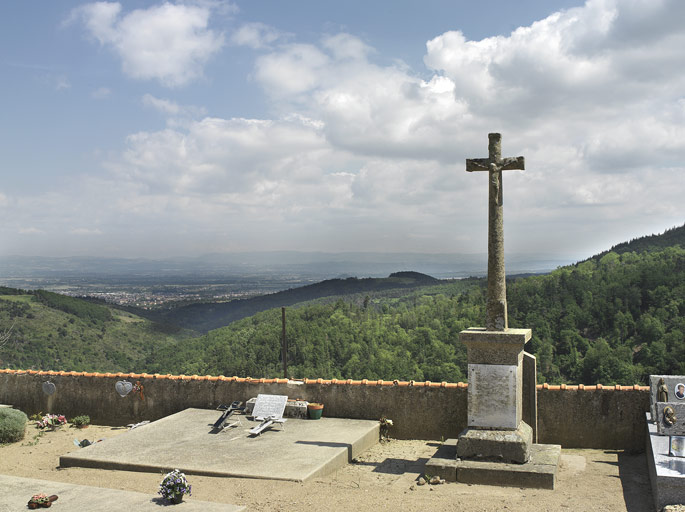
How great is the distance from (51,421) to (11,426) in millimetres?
883

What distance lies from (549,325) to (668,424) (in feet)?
122

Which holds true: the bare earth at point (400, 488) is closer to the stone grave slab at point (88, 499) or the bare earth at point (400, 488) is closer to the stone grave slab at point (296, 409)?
the stone grave slab at point (88, 499)

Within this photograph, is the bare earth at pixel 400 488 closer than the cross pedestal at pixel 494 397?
Yes

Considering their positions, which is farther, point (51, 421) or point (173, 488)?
point (51, 421)

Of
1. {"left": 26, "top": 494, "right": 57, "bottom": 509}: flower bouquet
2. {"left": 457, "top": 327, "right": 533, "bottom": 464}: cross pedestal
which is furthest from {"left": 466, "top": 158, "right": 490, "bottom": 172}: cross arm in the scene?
{"left": 26, "top": 494, "right": 57, "bottom": 509}: flower bouquet

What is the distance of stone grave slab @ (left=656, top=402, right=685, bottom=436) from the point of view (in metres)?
7.84

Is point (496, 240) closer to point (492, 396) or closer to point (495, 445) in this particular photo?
point (492, 396)

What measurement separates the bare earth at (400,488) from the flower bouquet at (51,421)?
1.95 metres

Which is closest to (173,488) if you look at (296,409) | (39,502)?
(39,502)

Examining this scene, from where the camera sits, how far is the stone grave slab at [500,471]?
764 cm

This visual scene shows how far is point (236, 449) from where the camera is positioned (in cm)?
922

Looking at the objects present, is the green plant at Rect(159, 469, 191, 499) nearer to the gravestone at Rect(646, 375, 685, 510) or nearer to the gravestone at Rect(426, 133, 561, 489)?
the gravestone at Rect(426, 133, 561, 489)

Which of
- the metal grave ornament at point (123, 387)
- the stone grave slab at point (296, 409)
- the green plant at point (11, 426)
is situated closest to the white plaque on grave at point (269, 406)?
the stone grave slab at point (296, 409)

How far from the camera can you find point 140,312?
251ft
